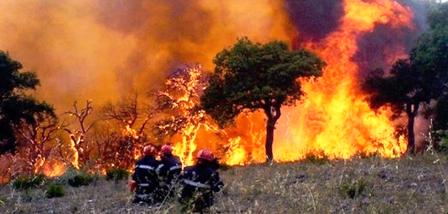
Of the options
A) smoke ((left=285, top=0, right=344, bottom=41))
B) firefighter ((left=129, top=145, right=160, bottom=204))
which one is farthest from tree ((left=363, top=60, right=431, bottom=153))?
firefighter ((left=129, top=145, right=160, bottom=204))

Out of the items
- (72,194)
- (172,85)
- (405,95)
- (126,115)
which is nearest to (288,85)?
(405,95)

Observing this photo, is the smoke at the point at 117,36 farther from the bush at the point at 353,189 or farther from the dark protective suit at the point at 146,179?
the bush at the point at 353,189

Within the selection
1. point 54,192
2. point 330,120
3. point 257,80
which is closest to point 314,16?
point 330,120

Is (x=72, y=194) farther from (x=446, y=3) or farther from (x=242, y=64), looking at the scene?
(x=446, y=3)

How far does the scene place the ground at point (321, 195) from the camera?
8766 mm

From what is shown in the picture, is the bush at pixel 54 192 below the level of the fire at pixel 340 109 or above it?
below

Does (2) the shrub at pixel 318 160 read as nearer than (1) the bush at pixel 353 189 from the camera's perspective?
No

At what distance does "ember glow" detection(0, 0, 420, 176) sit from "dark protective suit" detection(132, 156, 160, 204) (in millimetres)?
31876

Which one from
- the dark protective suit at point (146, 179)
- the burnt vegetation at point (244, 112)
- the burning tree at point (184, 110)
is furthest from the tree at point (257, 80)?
the dark protective suit at point (146, 179)

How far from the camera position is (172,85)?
5078 cm

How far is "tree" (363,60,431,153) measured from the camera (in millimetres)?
42719

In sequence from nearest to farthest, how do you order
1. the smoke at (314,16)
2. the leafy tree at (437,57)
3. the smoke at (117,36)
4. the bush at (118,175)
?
the bush at (118,175) → the leafy tree at (437,57) → the smoke at (314,16) → the smoke at (117,36)

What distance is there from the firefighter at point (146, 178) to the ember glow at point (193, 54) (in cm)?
3172

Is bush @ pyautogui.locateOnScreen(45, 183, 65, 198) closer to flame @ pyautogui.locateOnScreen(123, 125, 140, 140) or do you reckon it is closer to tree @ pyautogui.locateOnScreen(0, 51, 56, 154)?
tree @ pyautogui.locateOnScreen(0, 51, 56, 154)
